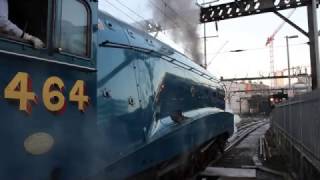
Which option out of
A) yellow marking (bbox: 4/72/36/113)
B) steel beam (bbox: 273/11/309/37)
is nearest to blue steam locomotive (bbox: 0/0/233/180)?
yellow marking (bbox: 4/72/36/113)

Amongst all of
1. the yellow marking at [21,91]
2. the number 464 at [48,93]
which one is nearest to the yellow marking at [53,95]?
the number 464 at [48,93]

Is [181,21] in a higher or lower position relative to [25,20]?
higher

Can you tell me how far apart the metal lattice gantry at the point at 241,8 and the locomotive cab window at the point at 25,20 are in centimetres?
1512

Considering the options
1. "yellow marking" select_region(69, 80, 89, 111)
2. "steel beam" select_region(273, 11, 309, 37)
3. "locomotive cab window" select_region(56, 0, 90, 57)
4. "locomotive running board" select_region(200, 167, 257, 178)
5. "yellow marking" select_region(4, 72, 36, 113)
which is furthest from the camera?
"steel beam" select_region(273, 11, 309, 37)

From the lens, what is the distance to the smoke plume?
1235 centimetres

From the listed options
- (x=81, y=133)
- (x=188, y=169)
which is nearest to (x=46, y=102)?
(x=81, y=133)

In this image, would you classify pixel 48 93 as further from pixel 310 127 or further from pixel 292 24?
pixel 292 24

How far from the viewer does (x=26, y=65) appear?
338cm

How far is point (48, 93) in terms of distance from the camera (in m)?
3.63

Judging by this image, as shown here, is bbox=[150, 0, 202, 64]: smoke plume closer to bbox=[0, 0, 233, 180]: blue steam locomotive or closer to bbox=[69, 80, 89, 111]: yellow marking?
bbox=[0, 0, 233, 180]: blue steam locomotive

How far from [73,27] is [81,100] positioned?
69 centimetres

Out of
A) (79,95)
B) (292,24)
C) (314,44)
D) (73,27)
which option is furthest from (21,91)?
(292,24)

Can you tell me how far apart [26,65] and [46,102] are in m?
0.38

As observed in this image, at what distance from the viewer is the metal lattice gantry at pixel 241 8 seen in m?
18.8
